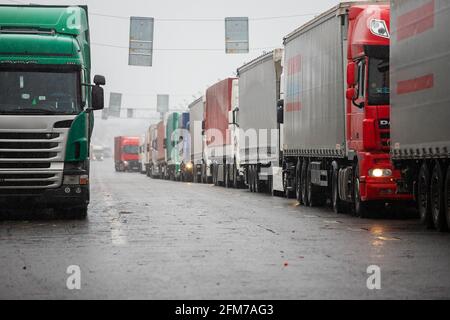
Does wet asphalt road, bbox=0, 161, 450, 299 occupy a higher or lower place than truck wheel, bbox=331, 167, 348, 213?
lower

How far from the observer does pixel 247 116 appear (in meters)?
40.2

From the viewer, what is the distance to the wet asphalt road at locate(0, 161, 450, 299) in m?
10.6

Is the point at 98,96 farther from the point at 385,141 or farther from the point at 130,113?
the point at 130,113

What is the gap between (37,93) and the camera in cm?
2116

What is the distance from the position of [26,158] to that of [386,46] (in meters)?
6.95

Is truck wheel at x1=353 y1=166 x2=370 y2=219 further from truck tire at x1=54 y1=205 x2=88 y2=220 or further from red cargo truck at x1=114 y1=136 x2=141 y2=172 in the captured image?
Result: red cargo truck at x1=114 y1=136 x2=141 y2=172

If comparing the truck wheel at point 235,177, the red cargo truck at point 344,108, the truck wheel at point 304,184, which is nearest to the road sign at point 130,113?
the truck wheel at point 235,177

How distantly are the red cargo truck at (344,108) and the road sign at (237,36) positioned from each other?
20961mm

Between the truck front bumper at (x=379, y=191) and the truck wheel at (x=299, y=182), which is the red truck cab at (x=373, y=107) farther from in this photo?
the truck wheel at (x=299, y=182)

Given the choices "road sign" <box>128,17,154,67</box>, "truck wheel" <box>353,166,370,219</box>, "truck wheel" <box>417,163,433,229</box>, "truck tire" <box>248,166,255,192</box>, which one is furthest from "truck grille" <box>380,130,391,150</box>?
"road sign" <box>128,17,154,67</box>

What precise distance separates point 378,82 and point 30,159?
21.5ft

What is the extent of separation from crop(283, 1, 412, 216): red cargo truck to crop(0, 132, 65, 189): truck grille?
565cm
